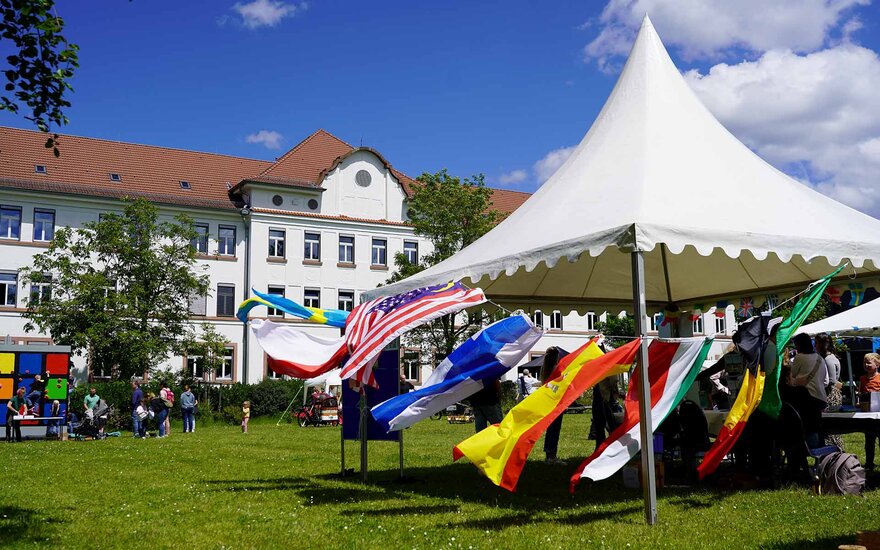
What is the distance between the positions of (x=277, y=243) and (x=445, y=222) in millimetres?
14574

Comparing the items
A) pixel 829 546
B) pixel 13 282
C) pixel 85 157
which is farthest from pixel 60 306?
pixel 829 546

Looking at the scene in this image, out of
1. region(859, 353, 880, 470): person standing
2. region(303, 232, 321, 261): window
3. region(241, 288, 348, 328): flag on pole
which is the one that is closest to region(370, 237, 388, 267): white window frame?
region(303, 232, 321, 261): window

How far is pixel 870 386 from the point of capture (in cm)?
1283

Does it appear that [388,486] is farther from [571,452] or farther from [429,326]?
[429,326]

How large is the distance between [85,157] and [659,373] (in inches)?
1962

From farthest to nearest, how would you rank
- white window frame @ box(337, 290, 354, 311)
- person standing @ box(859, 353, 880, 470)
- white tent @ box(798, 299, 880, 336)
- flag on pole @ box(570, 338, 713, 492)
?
white window frame @ box(337, 290, 354, 311)
white tent @ box(798, 299, 880, 336)
person standing @ box(859, 353, 880, 470)
flag on pole @ box(570, 338, 713, 492)

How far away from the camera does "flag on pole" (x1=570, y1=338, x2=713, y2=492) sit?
8.55m

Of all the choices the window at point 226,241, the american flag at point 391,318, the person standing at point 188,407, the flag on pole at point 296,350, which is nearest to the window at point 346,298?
the window at point 226,241

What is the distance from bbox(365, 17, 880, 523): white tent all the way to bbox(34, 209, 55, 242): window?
133 feet

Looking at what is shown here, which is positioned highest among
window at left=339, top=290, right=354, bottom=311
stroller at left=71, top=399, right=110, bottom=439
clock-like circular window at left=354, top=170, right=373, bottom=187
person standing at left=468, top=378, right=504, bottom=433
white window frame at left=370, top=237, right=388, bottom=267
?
clock-like circular window at left=354, top=170, right=373, bottom=187

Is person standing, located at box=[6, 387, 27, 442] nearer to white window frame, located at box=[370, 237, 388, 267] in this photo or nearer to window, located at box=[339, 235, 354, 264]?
window, located at box=[339, 235, 354, 264]

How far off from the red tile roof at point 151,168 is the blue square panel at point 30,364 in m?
21.3

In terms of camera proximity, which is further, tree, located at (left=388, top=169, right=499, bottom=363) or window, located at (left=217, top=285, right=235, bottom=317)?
window, located at (left=217, top=285, right=235, bottom=317)

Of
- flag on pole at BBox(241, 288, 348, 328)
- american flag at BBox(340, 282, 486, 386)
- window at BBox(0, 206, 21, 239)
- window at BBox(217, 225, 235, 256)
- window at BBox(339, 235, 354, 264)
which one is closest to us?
american flag at BBox(340, 282, 486, 386)
